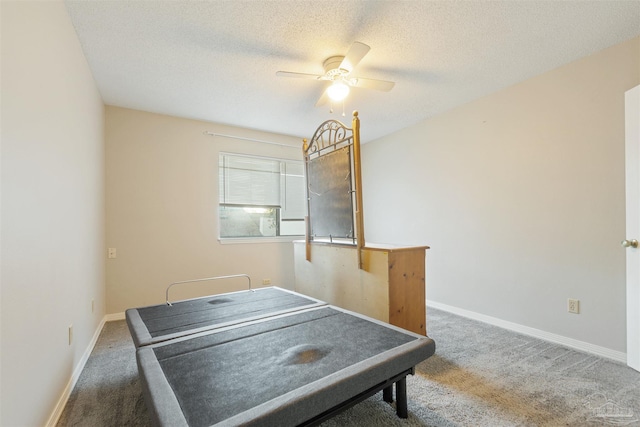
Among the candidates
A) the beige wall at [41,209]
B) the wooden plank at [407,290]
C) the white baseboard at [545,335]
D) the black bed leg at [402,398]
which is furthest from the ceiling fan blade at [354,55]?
the white baseboard at [545,335]

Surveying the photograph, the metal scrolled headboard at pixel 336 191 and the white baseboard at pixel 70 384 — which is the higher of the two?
the metal scrolled headboard at pixel 336 191

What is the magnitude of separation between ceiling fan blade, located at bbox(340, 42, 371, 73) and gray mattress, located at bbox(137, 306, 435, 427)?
6.13 ft

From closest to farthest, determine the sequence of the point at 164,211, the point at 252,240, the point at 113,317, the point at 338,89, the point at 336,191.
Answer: the point at 338,89, the point at 336,191, the point at 113,317, the point at 164,211, the point at 252,240

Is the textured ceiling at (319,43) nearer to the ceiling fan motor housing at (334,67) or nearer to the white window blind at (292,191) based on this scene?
the ceiling fan motor housing at (334,67)

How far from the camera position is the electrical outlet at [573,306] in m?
2.50

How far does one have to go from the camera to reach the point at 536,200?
277 cm

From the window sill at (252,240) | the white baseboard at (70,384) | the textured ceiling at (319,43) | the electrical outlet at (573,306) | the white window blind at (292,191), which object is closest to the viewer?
the white baseboard at (70,384)

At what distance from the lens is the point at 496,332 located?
2855 millimetres

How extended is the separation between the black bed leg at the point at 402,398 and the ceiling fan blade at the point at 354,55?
210 centimetres

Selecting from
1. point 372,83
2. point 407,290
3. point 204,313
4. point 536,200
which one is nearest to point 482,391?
point 407,290

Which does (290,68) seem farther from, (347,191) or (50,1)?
(50,1)

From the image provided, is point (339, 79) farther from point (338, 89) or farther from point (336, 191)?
point (336, 191)

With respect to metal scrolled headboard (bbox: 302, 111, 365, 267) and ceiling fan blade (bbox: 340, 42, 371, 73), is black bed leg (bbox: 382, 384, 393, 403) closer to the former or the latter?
metal scrolled headboard (bbox: 302, 111, 365, 267)

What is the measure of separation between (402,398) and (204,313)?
4.96 feet
